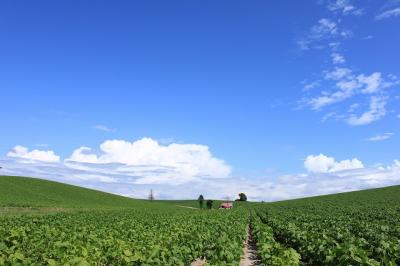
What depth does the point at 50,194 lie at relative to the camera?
83.8m

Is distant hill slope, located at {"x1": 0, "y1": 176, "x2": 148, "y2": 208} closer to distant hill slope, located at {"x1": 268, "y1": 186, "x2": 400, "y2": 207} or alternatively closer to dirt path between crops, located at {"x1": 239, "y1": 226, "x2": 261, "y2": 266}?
distant hill slope, located at {"x1": 268, "y1": 186, "x2": 400, "y2": 207}

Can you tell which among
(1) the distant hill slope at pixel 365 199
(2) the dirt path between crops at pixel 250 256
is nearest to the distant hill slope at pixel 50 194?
(1) the distant hill slope at pixel 365 199

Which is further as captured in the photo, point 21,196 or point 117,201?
point 117,201

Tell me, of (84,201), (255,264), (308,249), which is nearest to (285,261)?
(308,249)

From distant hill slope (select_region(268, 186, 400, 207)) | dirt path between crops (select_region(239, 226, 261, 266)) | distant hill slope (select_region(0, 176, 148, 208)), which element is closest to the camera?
dirt path between crops (select_region(239, 226, 261, 266))

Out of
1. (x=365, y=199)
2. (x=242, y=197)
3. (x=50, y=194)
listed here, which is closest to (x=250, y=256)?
(x=365, y=199)

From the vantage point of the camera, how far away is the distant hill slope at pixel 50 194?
7264cm

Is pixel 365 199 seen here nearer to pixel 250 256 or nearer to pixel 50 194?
pixel 50 194

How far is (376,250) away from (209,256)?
16.3 ft

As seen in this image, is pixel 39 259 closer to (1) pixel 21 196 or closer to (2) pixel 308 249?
(2) pixel 308 249

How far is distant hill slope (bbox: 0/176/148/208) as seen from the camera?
2860 inches

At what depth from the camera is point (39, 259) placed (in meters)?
13.1

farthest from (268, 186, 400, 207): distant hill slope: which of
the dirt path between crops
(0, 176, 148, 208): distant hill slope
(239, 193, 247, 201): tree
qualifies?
(239, 193, 247, 201): tree

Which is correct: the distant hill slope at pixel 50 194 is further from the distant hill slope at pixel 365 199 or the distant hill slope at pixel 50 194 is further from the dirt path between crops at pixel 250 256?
the dirt path between crops at pixel 250 256
